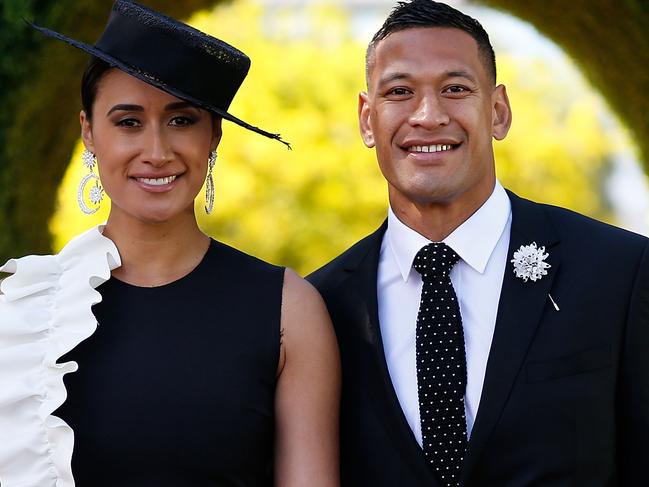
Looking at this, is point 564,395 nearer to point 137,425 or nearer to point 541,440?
point 541,440

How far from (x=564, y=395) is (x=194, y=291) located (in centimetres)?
101

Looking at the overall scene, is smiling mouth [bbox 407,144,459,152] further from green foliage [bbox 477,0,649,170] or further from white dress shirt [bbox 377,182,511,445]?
green foliage [bbox 477,0,649,170]

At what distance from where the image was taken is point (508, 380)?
2947 millimetres

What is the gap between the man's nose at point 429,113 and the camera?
321 cm

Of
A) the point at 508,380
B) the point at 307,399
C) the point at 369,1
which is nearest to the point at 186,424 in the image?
the point at 307,399

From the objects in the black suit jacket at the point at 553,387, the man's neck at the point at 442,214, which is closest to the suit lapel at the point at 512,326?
the black suit jacket at the point at 553,387

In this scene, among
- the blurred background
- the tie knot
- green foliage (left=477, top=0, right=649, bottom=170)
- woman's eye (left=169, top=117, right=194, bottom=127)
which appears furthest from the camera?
the blurred background

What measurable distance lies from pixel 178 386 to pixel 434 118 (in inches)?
Answer: 40.4

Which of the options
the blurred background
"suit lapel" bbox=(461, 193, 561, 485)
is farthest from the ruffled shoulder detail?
the blurred background

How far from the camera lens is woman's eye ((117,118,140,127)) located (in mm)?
3023

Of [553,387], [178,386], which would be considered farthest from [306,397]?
[553,387]

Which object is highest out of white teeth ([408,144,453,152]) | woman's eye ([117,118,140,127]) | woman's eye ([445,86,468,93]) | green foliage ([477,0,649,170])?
green foliage ([477,0,649,170])

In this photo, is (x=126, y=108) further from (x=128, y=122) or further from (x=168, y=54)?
(x=168, y=54)

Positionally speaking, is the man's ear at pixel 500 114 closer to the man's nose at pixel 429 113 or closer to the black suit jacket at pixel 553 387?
the man's nose at pixel 429 113
